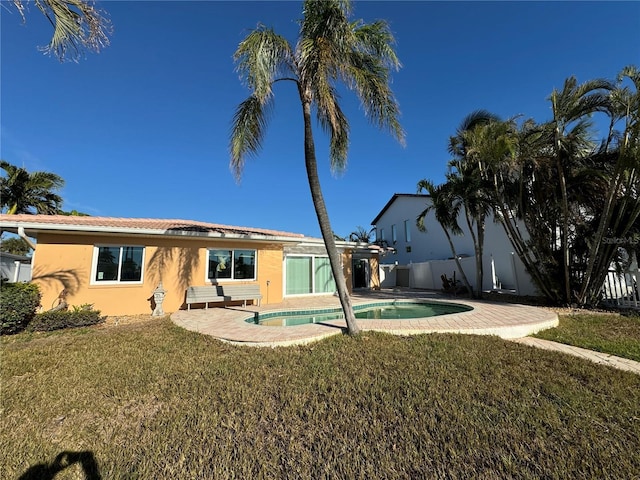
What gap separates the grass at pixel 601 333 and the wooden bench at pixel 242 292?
1099cm

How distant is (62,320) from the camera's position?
9148 mm

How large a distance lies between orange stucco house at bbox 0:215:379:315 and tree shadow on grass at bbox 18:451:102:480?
10024 mm

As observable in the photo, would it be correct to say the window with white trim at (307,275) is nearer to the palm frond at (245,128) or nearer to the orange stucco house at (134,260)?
the orange stucco house at (134,260)

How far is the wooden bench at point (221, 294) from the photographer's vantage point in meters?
12.1

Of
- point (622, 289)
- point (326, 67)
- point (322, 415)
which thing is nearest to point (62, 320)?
point (322, 415)

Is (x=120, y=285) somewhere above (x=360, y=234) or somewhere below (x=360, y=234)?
below

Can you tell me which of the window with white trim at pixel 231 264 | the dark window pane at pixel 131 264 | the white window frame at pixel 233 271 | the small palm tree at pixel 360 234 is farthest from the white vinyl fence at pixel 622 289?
the small palm tree at pixel 360 234

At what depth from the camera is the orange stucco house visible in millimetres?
10539

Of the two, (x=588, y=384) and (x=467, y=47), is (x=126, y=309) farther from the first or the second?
(x=467, y=47)

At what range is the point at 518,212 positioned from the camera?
12727mm

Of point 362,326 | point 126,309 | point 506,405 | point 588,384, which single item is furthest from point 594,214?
point 126,309

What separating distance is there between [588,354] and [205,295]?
41.8 ft

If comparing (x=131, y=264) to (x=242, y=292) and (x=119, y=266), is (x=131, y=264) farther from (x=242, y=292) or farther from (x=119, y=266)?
(x=242, y=292)

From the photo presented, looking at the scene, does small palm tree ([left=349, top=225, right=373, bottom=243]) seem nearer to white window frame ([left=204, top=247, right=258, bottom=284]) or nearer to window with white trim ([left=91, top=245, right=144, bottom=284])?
white window frame ([left=204, top=247, right=258, bottom=284])
